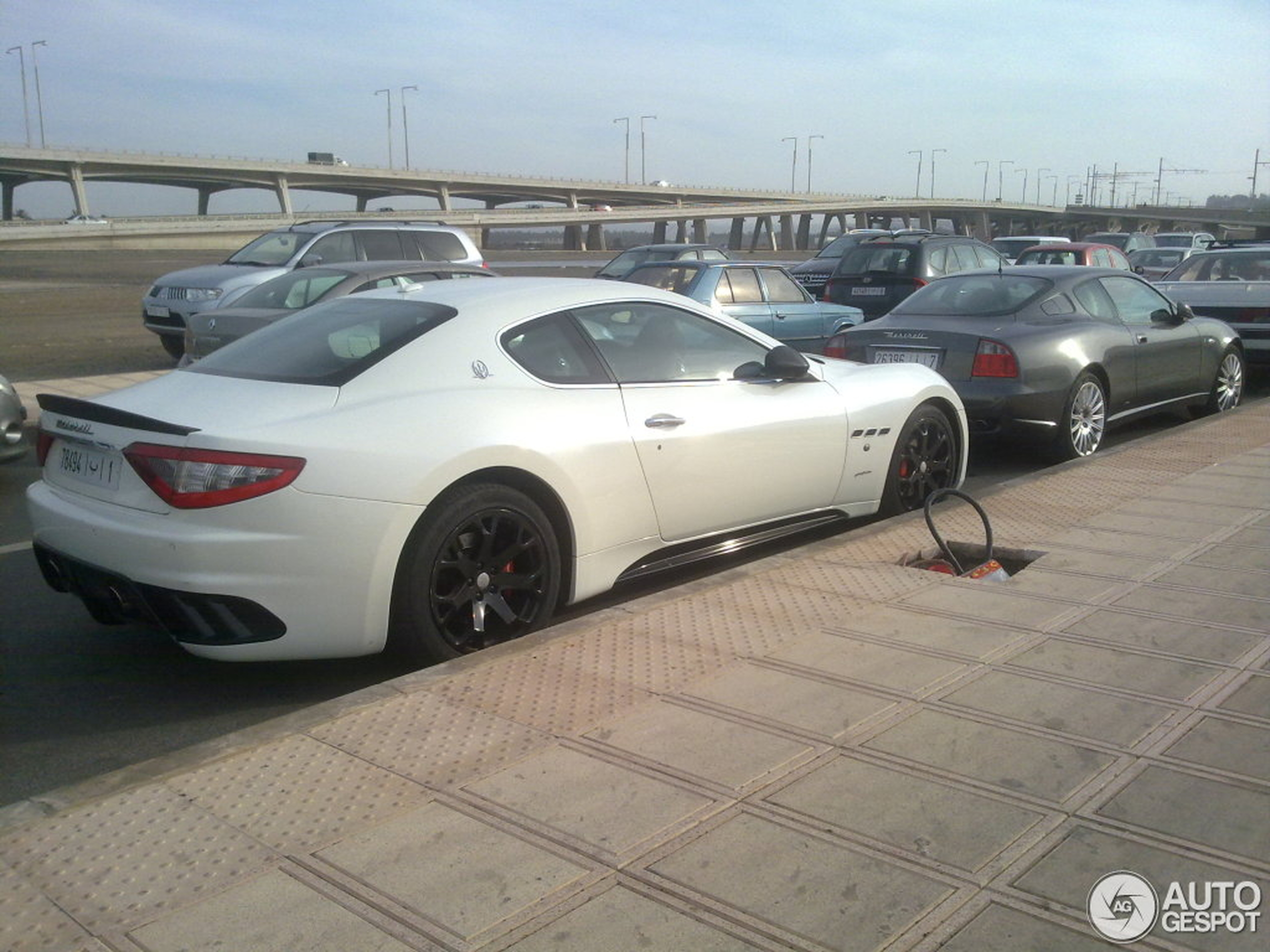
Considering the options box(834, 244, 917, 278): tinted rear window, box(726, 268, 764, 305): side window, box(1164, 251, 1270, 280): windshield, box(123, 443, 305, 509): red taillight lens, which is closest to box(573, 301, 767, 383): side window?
box(123, 443, 305, 509): red taillight lens

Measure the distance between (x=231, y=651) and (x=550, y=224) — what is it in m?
→ 64.3

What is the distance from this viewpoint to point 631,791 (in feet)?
10.7

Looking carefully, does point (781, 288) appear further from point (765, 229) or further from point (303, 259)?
point (765, 229)

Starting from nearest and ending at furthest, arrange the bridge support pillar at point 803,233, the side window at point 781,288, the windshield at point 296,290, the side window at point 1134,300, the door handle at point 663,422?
the door handle at point 663,422
the side window at point 1134,300
the windshield at point 296,290
the side window at point 781,288
the bridge support pillar at point 803,233

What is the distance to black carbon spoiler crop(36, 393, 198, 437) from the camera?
419 centimetres

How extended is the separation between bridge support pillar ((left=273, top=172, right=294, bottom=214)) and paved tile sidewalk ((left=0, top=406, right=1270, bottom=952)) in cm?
7890

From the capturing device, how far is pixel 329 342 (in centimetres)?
502

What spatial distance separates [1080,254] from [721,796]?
17.3m

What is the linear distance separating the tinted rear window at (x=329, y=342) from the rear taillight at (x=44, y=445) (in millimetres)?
655

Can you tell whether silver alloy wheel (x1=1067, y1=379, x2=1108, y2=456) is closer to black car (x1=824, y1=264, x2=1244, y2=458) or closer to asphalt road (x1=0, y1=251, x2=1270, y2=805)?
black car (x1=824, y1=264, x2=1244, y2=458)

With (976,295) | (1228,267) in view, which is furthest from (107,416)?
(1228,267)

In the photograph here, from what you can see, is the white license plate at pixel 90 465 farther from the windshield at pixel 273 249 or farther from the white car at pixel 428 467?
the windshield at pixel 273 249

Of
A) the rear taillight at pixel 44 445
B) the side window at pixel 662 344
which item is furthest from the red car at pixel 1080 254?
the rear taillight at pixel 44 445

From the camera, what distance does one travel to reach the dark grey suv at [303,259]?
576 inches
